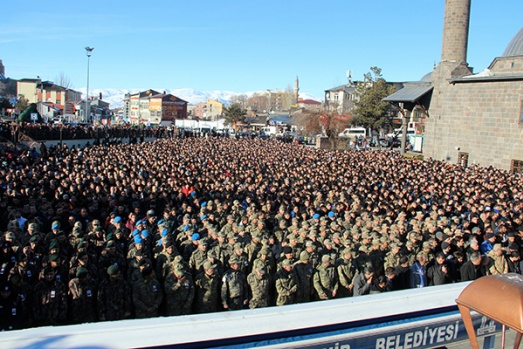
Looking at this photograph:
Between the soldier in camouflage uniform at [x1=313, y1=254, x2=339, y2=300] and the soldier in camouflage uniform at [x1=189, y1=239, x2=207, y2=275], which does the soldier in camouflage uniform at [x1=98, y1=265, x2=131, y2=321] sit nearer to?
the soldier in camouflage uniform at [x1=189, y1=239, x2=207, y2=275]

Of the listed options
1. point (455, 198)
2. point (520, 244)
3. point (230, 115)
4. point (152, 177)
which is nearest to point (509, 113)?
point (455, 198)

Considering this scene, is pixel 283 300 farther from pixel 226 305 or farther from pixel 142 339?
pixel 142 339

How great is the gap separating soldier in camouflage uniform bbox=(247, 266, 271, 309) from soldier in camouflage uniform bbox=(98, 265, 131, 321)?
1699 millimetres

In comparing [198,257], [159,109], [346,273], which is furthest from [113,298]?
[159,109]

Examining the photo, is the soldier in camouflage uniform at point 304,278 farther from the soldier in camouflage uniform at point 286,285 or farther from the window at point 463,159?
the window at point 463,159

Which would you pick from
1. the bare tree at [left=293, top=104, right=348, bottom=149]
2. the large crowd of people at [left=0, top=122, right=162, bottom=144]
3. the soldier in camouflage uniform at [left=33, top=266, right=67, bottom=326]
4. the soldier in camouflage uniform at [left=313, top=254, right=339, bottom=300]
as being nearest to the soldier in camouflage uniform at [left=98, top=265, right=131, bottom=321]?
the soldier in camouflage uniform at [left=33, top=266, right=67, bottom=326]

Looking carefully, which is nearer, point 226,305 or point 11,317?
point 11,317

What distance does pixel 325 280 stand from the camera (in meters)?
6.85

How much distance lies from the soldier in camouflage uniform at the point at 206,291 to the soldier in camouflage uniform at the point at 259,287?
1.65 feet

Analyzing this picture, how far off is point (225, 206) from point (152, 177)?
479 cm

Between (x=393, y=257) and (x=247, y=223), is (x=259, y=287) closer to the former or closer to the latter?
(x=393, y=257)

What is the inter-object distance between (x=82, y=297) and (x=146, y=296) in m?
0.80

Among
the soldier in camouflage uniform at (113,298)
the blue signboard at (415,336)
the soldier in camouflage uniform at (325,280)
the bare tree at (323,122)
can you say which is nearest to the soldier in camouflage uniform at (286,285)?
the soldier in camouflage uniform at (325,280)

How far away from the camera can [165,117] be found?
9219 centimetres
